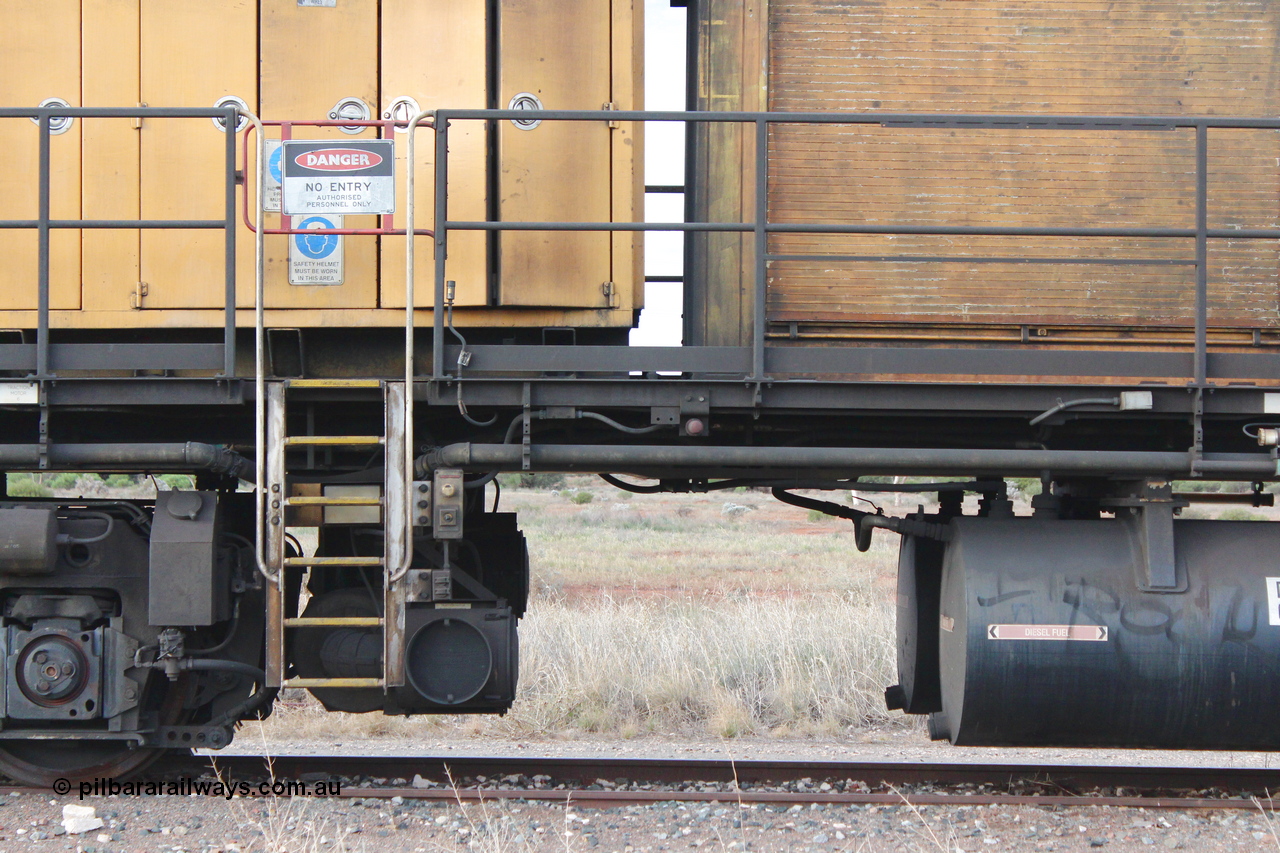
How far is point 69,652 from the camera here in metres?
4.39

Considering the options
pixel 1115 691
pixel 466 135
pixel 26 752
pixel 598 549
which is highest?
pixel 466 135

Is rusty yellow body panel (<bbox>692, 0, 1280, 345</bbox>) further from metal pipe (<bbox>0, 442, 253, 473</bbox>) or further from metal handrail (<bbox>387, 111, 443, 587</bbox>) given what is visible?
metal pipe (<bbox>0, 442, 253, 473</bbox>)

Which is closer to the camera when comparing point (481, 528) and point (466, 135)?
point (466, 135)

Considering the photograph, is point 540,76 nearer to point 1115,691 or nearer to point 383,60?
point 383,60

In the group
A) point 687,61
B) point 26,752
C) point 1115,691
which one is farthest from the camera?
point 687,61

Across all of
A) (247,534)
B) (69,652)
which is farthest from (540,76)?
(69,652)

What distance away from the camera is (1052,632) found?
4316mm

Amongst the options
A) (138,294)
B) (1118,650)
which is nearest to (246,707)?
(138,294)

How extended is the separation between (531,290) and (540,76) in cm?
108

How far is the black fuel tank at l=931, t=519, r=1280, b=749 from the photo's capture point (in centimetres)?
429

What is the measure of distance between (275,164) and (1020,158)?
3.57 metres

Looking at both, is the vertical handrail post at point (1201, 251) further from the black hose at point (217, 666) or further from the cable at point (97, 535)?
the cable at point (97, 535)

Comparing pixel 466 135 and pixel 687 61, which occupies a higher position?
pixel 687 61

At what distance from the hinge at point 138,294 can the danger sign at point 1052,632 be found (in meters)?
4.25
